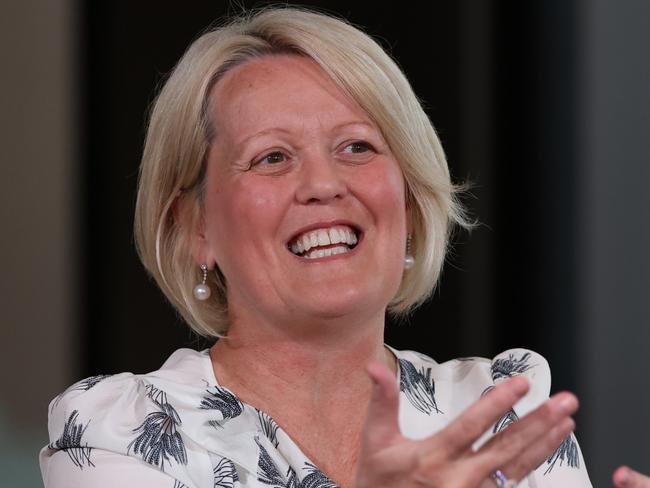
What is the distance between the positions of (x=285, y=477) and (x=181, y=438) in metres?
0.17

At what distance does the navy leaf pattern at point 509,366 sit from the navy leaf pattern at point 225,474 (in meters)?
0.50

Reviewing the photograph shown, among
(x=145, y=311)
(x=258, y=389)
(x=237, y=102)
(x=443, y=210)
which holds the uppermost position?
(x=237, y=102)

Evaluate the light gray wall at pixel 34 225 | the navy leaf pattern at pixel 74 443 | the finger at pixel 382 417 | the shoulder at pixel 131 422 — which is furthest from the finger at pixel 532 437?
the light gray wall at pixel 34 225

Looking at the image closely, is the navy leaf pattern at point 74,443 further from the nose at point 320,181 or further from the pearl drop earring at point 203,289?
the nose at point 320,181

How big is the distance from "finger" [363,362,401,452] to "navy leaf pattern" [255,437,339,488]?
1.31 ft

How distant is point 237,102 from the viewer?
1.86 m

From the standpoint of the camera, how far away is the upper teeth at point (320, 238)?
1.78 m

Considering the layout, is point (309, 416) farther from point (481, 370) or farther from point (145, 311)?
point (145, 311)

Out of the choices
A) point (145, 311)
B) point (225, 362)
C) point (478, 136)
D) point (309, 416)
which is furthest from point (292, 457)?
point (478, 136)

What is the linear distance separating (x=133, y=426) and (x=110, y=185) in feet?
5.01

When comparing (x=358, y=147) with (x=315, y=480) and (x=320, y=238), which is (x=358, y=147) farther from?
(x=315, y=480)

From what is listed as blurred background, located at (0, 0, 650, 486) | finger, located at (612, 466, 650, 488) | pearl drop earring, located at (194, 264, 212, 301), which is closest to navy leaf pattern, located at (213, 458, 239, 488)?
pearl drop earring, located at (194, 264, 212, 301)

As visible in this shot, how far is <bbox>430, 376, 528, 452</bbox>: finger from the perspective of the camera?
1.28 m

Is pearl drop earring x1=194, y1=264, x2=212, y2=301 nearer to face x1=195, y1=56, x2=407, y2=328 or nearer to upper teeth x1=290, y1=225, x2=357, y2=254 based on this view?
face x1=195, y1=56, x2=407, y2=328
